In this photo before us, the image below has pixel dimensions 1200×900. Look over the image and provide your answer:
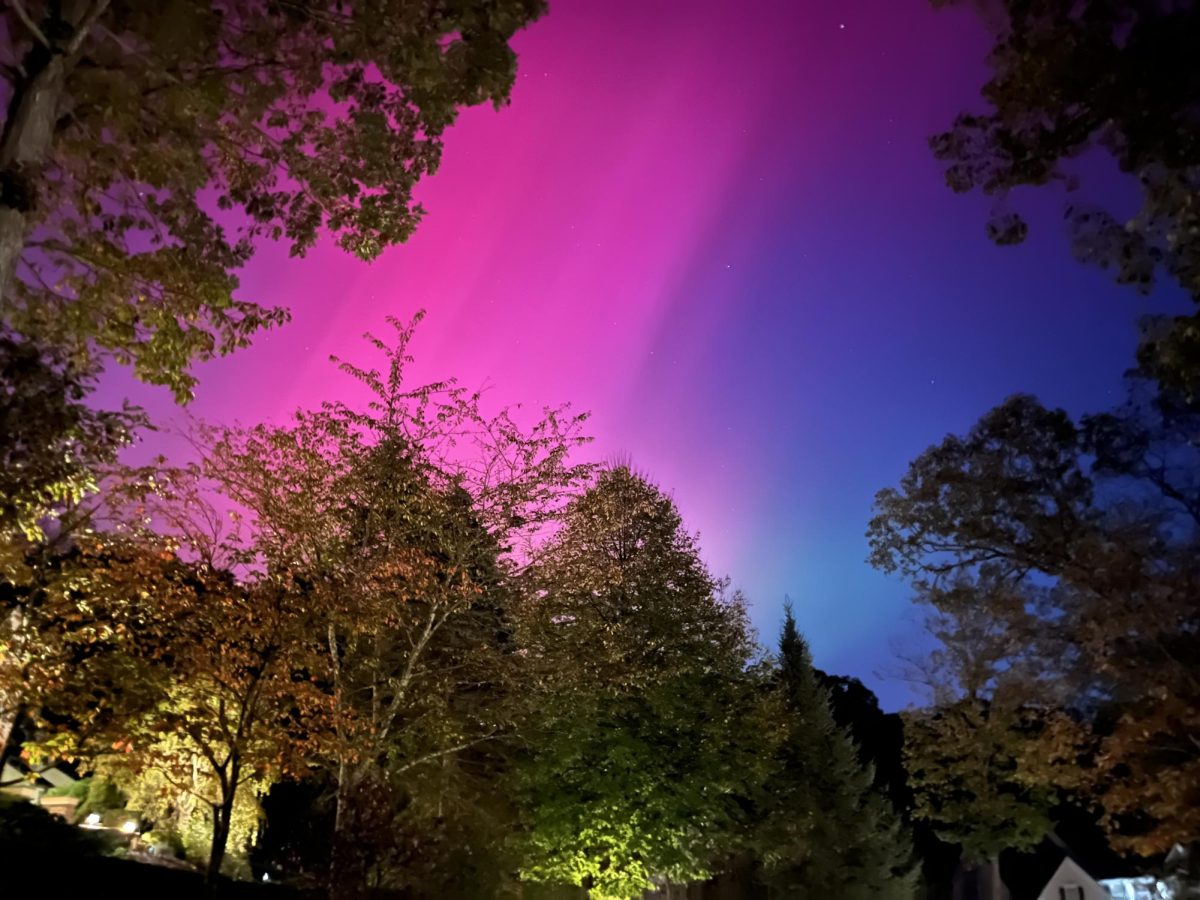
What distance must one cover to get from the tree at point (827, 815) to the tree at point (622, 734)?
534 inches

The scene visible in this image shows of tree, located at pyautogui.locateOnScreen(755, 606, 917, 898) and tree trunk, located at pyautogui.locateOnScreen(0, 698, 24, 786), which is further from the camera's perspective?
tree, located at pyautogui.locateOnScreen(755, 606, 917, 898)

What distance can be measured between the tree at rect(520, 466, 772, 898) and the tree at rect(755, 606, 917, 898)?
1356 centimetres

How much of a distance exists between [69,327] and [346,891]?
8577 mm

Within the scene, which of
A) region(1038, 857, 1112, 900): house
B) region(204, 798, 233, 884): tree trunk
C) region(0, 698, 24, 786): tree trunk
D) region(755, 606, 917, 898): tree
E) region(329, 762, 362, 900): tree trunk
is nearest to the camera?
region(204, 798, 233, 884): tree trunk

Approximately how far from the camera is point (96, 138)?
7.77 metres

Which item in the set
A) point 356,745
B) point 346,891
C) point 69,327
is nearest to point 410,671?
point 356,745

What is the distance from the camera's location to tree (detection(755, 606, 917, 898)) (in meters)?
35.5

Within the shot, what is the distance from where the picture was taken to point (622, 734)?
19891 mm

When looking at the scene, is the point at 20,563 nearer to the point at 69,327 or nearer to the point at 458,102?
the point at 69,327

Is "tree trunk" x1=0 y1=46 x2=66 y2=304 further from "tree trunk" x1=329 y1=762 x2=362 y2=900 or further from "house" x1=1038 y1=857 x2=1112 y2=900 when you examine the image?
"house" x1=1038 y1=857 x2=1112 y2=900

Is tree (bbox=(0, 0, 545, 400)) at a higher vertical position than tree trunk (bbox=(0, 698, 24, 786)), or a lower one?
higher

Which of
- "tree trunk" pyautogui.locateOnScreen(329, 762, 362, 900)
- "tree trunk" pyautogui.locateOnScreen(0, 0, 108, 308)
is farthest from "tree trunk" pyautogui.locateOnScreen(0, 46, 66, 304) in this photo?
"tree trunk" pyautogui.locateOnScreen(329, 762, 362, 900)

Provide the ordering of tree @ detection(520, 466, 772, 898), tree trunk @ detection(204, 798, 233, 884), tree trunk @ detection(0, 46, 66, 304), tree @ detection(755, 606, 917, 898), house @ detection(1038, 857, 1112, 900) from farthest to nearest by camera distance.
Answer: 1. tree @ detection(755, 606, 917, 898)
2. house @ detection(1038, 857, 1112, 900)
3. tree @ detection(520, 466, 772, 898)
4. tree trunk @ detection(204, 798, 233, 884)
5. tree trunk @ detection(0, 46, 66, 304)

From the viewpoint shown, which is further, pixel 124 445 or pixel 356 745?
pixel 356 745
